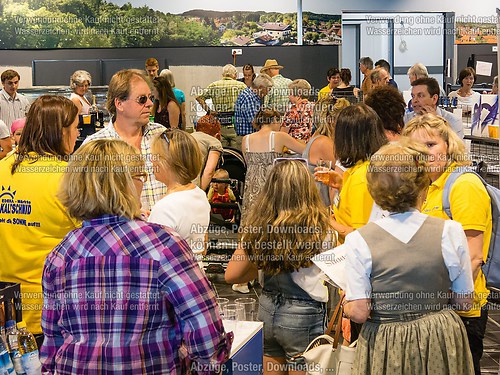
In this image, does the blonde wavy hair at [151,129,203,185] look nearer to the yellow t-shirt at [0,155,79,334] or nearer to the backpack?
the yellow t-shirt at [0,155,79,334]

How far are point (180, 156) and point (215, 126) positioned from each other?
445cm

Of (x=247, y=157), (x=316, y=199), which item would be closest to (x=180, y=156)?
(x=316, y=199)

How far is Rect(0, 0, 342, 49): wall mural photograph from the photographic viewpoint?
1432 centimetres

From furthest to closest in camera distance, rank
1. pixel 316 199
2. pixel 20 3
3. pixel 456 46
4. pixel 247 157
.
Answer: pixel 456 46
pixel 20 3
pixel 247 157
pixel 316 199

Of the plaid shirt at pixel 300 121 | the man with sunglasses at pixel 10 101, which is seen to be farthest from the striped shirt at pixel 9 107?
the plaid shirt at pixel 300 121

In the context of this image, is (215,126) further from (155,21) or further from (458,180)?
(155,21)

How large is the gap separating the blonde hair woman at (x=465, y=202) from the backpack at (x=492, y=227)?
2cm

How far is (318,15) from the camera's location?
15031mm

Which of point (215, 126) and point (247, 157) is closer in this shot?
point (247, 157)

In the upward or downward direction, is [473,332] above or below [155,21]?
below

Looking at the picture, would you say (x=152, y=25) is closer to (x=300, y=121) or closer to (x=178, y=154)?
(x=300, y=121)

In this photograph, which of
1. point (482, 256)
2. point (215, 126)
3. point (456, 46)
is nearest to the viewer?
point (482, 256)

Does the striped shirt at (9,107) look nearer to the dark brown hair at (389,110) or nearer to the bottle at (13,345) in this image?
the dark brown hair at (389,110)

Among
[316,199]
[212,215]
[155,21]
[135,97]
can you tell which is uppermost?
[155,21]
